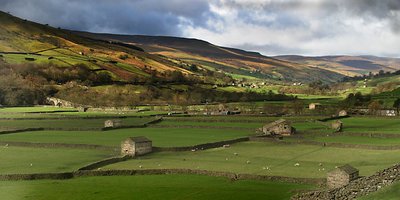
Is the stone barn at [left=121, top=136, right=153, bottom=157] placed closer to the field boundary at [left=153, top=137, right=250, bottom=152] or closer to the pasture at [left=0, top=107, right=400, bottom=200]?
the pasture at [left=0, top=107, right=400, bottom=200]

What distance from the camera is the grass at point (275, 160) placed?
Answer: 4700 cm

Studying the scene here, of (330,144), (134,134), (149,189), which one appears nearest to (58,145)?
(134,134)

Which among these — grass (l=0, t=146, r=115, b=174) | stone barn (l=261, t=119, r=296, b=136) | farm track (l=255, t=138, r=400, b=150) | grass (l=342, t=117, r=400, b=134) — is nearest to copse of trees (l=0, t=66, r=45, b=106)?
grass (l=0, t=146, r=115, b=174)

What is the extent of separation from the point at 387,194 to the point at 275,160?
89.0 feet

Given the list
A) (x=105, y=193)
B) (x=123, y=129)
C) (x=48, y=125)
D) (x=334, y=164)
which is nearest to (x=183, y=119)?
(x=123, y=129)

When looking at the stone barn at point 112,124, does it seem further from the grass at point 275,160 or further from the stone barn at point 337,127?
the stone barn at point 337,127

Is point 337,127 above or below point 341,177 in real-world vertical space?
above

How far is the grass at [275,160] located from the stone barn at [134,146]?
49.8 inches

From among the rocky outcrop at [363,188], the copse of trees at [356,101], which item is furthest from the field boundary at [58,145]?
the copse of trees at [356,101]

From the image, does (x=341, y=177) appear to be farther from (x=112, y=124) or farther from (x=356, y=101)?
(x=356, y=101)

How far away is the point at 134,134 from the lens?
78.6 m

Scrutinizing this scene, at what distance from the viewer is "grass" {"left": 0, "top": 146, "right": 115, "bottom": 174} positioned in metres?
49.1

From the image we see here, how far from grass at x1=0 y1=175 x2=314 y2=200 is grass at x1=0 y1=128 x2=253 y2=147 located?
1953 cm

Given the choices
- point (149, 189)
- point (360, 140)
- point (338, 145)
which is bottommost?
point (149, 189)
